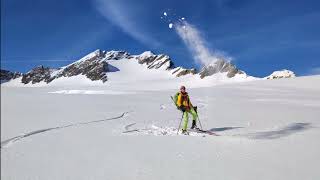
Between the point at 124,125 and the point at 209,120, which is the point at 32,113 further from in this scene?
the point at 209,120

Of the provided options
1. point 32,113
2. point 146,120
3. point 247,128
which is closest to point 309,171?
point 247,128

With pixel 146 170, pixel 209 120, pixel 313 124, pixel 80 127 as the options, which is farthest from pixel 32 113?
pixel 313 124

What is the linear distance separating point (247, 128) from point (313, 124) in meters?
4.65

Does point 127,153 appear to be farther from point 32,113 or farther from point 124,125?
point 32,113

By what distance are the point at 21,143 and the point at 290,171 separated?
27.5 feet

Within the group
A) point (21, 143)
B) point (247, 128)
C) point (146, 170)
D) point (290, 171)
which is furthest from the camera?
point (247, 128)

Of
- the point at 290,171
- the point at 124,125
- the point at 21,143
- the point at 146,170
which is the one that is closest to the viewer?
the point at 146,170

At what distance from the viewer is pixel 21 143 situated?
46.7 feet

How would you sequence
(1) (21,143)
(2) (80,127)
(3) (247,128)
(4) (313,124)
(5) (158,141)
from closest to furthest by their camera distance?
1. (1) (21,143)
2. (5) (158,141)
3. (2) (80,127)
4. (3) (247,128)
5. (4) (313,124)

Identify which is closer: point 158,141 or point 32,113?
point 158,141

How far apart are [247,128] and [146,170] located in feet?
35.5

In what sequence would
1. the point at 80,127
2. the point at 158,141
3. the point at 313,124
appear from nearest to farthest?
the point at 158,141
the point at 80,127
the point at 313,124

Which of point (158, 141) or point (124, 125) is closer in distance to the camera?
point (158, 141)

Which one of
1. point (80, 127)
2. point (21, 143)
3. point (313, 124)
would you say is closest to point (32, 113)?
point (80, 127)
